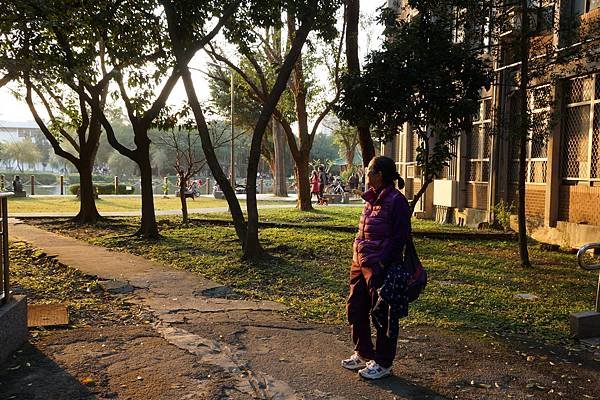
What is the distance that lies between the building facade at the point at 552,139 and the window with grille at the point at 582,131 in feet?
0.05

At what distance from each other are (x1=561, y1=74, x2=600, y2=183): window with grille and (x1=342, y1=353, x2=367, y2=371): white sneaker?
8265 millimetres

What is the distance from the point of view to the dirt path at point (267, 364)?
386 cm

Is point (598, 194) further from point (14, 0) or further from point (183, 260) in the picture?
point (14, 0)

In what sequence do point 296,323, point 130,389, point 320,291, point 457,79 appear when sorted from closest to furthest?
point 130,389, point 296,323, point 320,291, point 457,79

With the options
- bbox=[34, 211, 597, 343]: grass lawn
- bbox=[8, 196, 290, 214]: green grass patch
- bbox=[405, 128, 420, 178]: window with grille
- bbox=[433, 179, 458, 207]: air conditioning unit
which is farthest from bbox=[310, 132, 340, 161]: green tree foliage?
bbox=[34, 211, 597, 343]: grass lawn

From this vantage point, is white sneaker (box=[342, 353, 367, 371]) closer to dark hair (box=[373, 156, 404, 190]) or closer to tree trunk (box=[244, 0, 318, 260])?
dark hair (box=[373, 156, 404, 190])

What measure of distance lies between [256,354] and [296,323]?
1.06 m

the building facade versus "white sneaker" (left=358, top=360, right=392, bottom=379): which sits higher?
the building facade

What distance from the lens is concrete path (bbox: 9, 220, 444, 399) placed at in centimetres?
392

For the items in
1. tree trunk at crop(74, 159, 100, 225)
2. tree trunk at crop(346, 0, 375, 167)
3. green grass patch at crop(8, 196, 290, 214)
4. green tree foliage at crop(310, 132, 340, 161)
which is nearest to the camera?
tree trunk at crop(346, 0, 375, 167)

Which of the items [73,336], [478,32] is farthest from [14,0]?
[478,32]

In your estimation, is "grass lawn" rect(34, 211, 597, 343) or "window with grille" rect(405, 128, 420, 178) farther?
"window with grille" rect(405, 128, 420, 178)

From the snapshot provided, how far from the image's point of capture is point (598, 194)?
34.1ft

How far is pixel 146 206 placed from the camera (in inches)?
501
